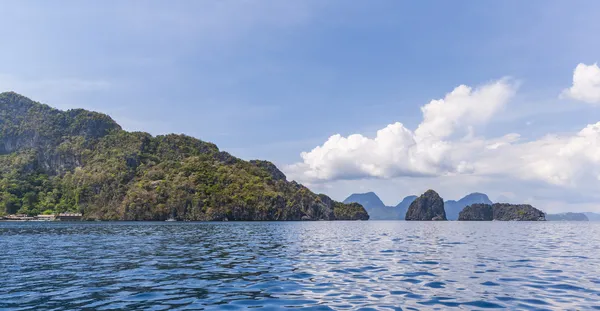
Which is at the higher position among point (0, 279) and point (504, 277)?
point (504, 277)

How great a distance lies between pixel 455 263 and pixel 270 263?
15575 mm

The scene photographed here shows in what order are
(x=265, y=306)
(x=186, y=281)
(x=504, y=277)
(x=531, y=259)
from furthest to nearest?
(x=531, y=259) → (x=504, y=277) → (x=186, y=281) → (x=265, y=306)

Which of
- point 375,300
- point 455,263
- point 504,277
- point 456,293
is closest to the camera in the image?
point 375,300

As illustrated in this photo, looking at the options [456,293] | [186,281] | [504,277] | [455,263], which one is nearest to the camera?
[456,293]

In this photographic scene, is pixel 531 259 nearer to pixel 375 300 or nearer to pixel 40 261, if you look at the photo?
pixel 375 300

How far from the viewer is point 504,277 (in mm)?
24469

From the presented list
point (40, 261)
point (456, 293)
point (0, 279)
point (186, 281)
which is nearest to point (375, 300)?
point (456, 293)

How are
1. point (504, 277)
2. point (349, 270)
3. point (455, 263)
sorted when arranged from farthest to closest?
point (455, 263) → point (349, 270) → point (504, 277)

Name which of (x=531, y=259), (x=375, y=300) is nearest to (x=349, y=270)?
(x=375, y=300)

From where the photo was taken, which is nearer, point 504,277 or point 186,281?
point 186,281

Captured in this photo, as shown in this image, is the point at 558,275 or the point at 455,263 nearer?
the point at 558,275

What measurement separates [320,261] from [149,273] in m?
14.1

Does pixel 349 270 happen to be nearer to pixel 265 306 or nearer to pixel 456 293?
pixel 456 293

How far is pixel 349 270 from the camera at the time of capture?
27.4m
